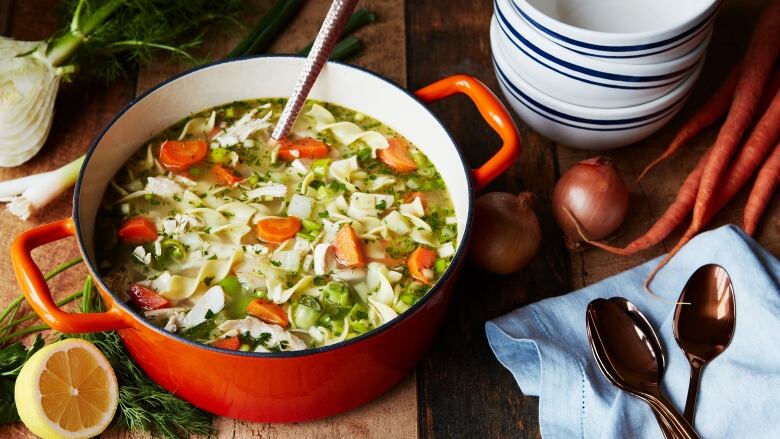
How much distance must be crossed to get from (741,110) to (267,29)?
2.13 meters

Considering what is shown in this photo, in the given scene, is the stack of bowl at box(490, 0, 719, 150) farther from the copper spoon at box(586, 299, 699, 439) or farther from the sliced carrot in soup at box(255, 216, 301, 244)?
the sliced carrot in soup at box(255, 216, 301, 244)

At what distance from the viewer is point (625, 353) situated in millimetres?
2959

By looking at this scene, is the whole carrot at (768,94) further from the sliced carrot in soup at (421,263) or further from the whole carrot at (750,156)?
the sliced carrot in soup at (421,263)

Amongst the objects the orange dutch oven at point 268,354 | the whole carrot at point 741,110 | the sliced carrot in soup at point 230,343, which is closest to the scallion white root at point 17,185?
the orange dutch oven at point 268,354

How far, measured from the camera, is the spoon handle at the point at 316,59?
9.89 feet

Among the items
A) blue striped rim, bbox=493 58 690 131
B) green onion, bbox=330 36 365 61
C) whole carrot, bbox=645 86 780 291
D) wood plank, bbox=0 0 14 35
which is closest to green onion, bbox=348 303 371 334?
blue striped rim, bbox=493 58 690 131

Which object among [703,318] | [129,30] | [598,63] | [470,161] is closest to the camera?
[703,318]

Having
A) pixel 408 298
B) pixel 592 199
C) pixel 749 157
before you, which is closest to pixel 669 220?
pixel 592 199

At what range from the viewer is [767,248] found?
344 cm

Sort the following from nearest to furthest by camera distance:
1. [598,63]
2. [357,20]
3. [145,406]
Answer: [145,406] < [598,63] < [357,20]

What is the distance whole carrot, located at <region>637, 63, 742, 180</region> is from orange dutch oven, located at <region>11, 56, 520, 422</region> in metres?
1.01

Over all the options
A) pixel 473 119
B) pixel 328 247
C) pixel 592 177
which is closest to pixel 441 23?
pixel 473 119

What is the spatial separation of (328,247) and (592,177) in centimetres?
109

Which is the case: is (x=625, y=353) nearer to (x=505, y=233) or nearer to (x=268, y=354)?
(x=505, y=233)
